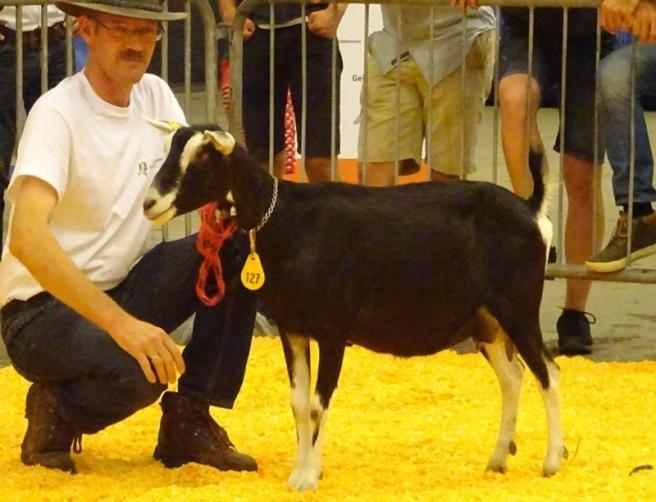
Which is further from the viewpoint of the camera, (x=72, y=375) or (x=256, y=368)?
(x=256, y=368)

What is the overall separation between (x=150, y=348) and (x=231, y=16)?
3367 mm

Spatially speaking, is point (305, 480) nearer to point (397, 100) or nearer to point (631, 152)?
point (631, 152)

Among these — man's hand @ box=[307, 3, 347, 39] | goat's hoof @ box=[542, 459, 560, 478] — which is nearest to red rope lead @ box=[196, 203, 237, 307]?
goat's hoof @ box=[542, 459, 560, 478]

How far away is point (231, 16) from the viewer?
7.13 meters

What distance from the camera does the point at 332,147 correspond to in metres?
6.70

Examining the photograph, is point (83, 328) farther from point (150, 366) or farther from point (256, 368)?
point (256, 368)

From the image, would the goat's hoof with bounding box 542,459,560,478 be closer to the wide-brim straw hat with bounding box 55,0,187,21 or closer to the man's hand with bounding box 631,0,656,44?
the wide-brim straw hat with bounding box 55,0,187,21

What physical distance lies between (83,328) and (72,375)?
15 centimetres

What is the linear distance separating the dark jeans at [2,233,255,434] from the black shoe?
7.24 feet

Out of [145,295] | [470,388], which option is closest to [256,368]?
[470,388]

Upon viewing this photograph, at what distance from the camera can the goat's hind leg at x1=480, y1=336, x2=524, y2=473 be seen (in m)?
4.63

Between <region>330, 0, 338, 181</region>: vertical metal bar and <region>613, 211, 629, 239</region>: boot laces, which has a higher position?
<region>330, 0, 338, 181</region>: vertical metal bar

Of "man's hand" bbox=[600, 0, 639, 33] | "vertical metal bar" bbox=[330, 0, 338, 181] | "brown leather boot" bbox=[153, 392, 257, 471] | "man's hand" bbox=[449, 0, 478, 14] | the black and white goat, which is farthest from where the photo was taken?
"vertical metal bar" bbox=[330, 0, 338, 181]

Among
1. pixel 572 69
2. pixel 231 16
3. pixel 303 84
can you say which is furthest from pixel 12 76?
pixel 572 69
